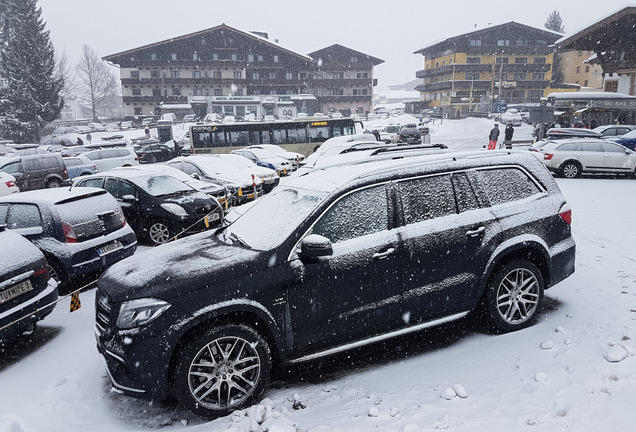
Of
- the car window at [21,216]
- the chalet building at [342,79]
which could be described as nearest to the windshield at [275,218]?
the car window at [21,216]

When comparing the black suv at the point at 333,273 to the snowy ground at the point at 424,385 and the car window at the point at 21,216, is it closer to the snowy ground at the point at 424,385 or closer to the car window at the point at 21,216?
the snowy ground at the point at 424,385

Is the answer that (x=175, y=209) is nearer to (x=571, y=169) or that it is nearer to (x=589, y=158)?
(x=571, y=169)

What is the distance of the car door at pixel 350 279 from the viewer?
3.77 m

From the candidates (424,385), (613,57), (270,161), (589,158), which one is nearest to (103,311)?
(424,385)

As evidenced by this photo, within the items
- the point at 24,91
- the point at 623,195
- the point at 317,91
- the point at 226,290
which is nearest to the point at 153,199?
the point at 226,290

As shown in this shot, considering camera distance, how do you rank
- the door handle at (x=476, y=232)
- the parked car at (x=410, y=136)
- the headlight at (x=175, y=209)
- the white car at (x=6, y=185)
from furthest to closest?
the parked car at (x=410, y=136) < the white car at (x=6, y=185) < the headlight at (x=175, y=209) < the door handle at (x=476, y=232)

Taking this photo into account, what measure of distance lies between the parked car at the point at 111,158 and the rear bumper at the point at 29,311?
20.0 m

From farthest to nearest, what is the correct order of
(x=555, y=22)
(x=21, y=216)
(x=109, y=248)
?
(x=555, y=22) → (x=109, y=248) → (x=21, y=216)

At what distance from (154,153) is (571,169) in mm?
27443

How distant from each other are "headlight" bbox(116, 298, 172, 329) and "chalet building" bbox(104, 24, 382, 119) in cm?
6348

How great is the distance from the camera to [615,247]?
720 centimetres

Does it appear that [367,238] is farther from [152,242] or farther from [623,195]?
[623,195]

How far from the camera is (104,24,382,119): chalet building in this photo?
6494 cm

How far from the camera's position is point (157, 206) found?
9.46 metres
